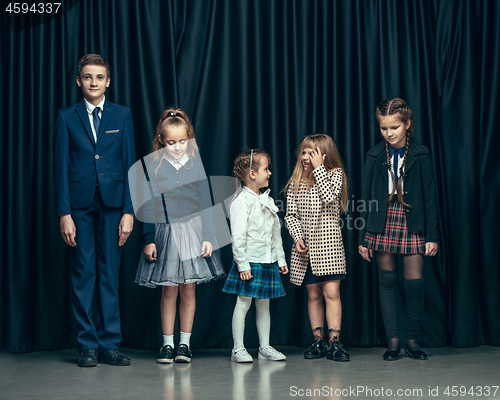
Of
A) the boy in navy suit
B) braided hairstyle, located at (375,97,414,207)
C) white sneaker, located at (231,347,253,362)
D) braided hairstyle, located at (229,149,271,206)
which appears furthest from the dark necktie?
braided hairstyle, located at (375,97,414,207)

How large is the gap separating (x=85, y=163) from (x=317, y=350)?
1.53 m

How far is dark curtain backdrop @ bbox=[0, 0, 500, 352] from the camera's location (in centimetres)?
314

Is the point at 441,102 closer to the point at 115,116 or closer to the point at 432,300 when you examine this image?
the point at 432,300

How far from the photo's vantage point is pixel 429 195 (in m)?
2.78

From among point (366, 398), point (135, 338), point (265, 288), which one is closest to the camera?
point (366, 398)

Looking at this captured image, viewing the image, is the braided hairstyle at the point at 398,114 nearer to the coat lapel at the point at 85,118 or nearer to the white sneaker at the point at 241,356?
the white sneaker at the point at 241,356

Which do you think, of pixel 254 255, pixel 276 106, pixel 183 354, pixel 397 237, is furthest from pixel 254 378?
pixel 276 106

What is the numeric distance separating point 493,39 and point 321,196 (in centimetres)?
A: 150

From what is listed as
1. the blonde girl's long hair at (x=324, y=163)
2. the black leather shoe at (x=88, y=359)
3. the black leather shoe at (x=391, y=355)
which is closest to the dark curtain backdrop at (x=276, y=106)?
the blonde girl's long hair at (x=324, y=163)

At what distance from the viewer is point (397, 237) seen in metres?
2.79

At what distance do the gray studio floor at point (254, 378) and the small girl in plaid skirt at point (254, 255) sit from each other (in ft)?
0.52

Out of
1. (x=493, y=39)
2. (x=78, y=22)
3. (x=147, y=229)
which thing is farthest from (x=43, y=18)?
(x=493, y=39)

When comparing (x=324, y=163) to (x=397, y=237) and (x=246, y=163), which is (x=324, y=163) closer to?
(x=246, y=163)

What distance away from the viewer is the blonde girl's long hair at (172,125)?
2.86 m
